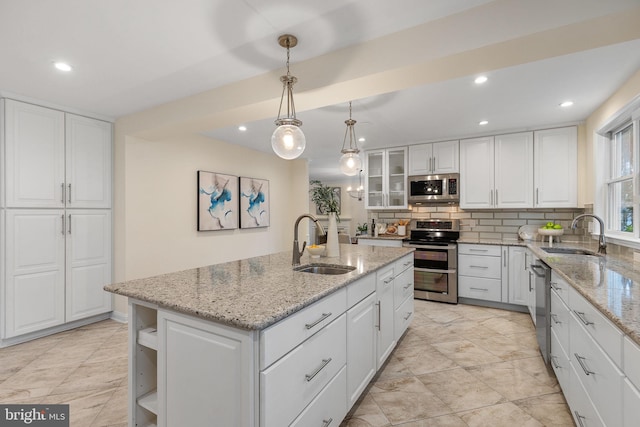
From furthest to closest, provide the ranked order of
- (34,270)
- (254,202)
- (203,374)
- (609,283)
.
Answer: (254,202), (34,270), (609,283), (203,374)

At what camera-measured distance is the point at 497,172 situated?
4102 mm

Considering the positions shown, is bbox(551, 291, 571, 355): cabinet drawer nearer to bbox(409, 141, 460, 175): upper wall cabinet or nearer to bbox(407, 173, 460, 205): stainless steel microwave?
bbox(407, 173, 460, 205): stainless steel microwave

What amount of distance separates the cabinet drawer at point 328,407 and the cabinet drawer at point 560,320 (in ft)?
4.48

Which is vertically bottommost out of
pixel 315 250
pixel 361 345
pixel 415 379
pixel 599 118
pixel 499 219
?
pixel 415 379

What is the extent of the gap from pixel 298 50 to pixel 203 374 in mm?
1969

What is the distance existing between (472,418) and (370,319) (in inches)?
32.9

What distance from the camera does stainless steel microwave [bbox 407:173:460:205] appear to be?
436 cm

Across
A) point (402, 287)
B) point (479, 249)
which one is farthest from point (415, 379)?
point (479, 249)

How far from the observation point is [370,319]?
6.73 feet

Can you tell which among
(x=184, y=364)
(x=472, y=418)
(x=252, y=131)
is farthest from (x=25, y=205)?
(x=472, y=418)

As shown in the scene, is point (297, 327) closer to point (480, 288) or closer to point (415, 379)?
point (415, 379)

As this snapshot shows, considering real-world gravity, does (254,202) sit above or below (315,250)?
above

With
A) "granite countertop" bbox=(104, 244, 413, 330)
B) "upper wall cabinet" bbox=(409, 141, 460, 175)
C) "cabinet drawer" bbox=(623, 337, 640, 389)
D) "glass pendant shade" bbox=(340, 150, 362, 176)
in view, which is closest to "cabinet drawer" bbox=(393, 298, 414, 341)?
"granite countertop" bbox=(104, 244, 413, 330)

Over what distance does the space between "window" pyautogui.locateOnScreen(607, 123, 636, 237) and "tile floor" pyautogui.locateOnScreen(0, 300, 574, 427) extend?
1.36 m
